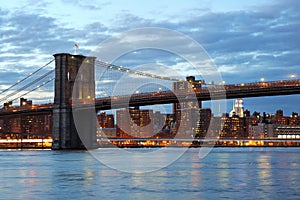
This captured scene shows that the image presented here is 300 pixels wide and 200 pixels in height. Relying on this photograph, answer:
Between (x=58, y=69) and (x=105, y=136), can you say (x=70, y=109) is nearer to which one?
(x=58, y=69)

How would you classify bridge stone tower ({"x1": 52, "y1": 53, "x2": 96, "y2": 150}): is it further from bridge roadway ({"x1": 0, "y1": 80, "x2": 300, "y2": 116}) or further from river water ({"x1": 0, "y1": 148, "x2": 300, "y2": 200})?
river water ({"x1": 0, "y1": 148, "x2": 300, "y2": 200})

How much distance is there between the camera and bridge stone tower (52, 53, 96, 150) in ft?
243

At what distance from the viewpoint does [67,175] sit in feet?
108

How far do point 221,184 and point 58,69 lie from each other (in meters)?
53.0

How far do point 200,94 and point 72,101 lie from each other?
648 inches

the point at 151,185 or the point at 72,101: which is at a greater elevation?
the point at 72,101

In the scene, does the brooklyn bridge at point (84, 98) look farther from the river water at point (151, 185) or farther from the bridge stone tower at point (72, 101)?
the river water at point (151, 185)

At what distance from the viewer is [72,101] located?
74875mm

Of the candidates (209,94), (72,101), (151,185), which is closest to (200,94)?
(209,94)

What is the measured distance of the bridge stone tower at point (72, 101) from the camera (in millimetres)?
74188

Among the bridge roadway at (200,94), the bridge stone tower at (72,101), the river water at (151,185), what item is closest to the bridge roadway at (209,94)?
the bridge roadway at (200,94)

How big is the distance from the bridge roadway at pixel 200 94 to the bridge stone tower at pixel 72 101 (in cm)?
166

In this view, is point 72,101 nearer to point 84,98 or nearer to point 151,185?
point 84,98

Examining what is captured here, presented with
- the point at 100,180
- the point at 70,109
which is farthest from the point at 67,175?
the point at 70,109
